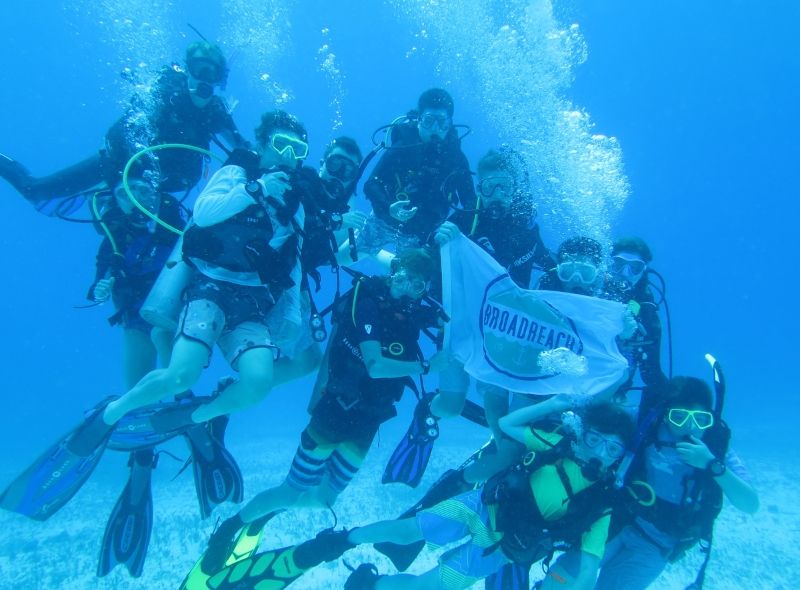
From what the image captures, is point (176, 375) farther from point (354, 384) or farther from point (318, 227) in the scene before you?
point (318, 227)

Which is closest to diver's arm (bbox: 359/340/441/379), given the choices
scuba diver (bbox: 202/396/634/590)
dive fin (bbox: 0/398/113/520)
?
scuba diver (bbox: 202/396/634/590)

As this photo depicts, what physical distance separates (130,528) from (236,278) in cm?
441

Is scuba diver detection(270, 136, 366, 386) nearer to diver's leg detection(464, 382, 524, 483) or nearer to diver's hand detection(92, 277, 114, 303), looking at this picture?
diver's hand detection(92, 277, 114, 303)

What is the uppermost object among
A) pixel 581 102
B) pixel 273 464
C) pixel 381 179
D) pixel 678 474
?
pixel 581 102

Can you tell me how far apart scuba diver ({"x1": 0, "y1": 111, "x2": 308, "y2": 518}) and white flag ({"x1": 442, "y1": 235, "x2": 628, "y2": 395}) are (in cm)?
202

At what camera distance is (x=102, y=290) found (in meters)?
5.96

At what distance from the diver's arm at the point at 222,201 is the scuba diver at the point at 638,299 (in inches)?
189

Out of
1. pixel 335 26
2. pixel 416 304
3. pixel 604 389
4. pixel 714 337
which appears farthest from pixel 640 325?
pixel 714 337

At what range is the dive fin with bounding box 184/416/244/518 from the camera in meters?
6.32

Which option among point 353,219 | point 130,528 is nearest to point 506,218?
point 353,219

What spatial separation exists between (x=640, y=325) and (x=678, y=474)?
5.92 feet

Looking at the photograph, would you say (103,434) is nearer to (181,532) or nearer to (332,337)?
(332,337)

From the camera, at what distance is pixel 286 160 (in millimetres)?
5203

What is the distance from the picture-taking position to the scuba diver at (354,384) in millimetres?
5613
